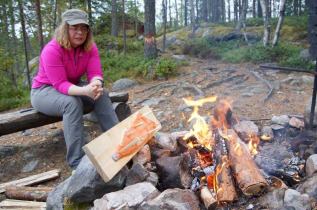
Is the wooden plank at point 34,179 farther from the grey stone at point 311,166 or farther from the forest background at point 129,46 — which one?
the forest background at point 129,46

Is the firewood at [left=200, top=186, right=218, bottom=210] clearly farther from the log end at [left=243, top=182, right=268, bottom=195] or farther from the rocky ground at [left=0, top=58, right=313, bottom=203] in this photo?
the rocky ground at [left=0, top=58, right=313, bottom=203]

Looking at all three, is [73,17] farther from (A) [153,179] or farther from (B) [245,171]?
(B) [245,171]

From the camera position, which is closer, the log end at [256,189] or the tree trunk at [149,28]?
the log end at [256,189]

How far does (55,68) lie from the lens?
10.6ft

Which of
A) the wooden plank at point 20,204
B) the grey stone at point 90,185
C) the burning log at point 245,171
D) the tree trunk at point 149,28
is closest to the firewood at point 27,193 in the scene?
the wooden plank at point 20,204

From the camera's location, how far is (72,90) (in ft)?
10.5

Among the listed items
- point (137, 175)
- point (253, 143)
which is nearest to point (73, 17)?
point (137, 175)

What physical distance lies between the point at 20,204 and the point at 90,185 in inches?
45.7

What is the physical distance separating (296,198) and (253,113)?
138 inches

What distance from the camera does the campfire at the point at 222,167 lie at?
241 cm

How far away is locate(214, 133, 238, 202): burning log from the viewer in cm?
240

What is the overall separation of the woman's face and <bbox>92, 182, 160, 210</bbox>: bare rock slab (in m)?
2.16

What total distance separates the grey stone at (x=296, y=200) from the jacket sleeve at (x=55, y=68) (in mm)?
2881

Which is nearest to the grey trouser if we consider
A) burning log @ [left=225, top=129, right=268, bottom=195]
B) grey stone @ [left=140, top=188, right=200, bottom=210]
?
grey stone @ [left=140, top=188, right=200, bottom=210]
